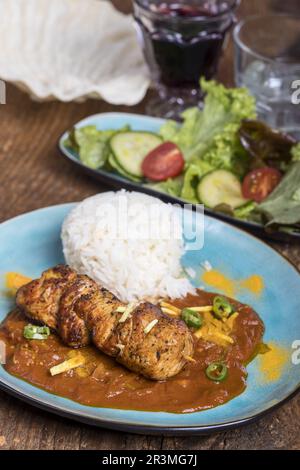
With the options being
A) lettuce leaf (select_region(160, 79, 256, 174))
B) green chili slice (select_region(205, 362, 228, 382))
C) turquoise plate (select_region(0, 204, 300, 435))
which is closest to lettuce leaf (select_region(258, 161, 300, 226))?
turquoise plate (select_region(0, 204, 300, 435))

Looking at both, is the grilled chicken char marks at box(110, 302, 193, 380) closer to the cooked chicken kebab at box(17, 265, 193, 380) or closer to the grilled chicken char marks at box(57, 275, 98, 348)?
the cooked chicken kebab at box(17, 265, 193, 380)

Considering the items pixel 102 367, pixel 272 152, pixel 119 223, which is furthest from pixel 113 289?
pixel 272 152

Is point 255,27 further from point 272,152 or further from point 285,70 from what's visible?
point 272,152

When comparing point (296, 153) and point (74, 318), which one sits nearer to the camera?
point (74, 318)

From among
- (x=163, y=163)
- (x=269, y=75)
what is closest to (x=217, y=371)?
(x=163, y=163)

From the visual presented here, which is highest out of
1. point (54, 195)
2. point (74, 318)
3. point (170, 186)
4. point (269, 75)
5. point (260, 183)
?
point (74, 318)

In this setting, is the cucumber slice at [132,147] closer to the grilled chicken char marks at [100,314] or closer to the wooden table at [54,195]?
the wooden table at [54,195]

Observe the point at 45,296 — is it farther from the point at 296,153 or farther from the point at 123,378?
the point at 296,153

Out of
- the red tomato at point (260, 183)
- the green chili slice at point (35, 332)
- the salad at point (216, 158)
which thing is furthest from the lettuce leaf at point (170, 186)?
the green chili slice at point (35, 332)
